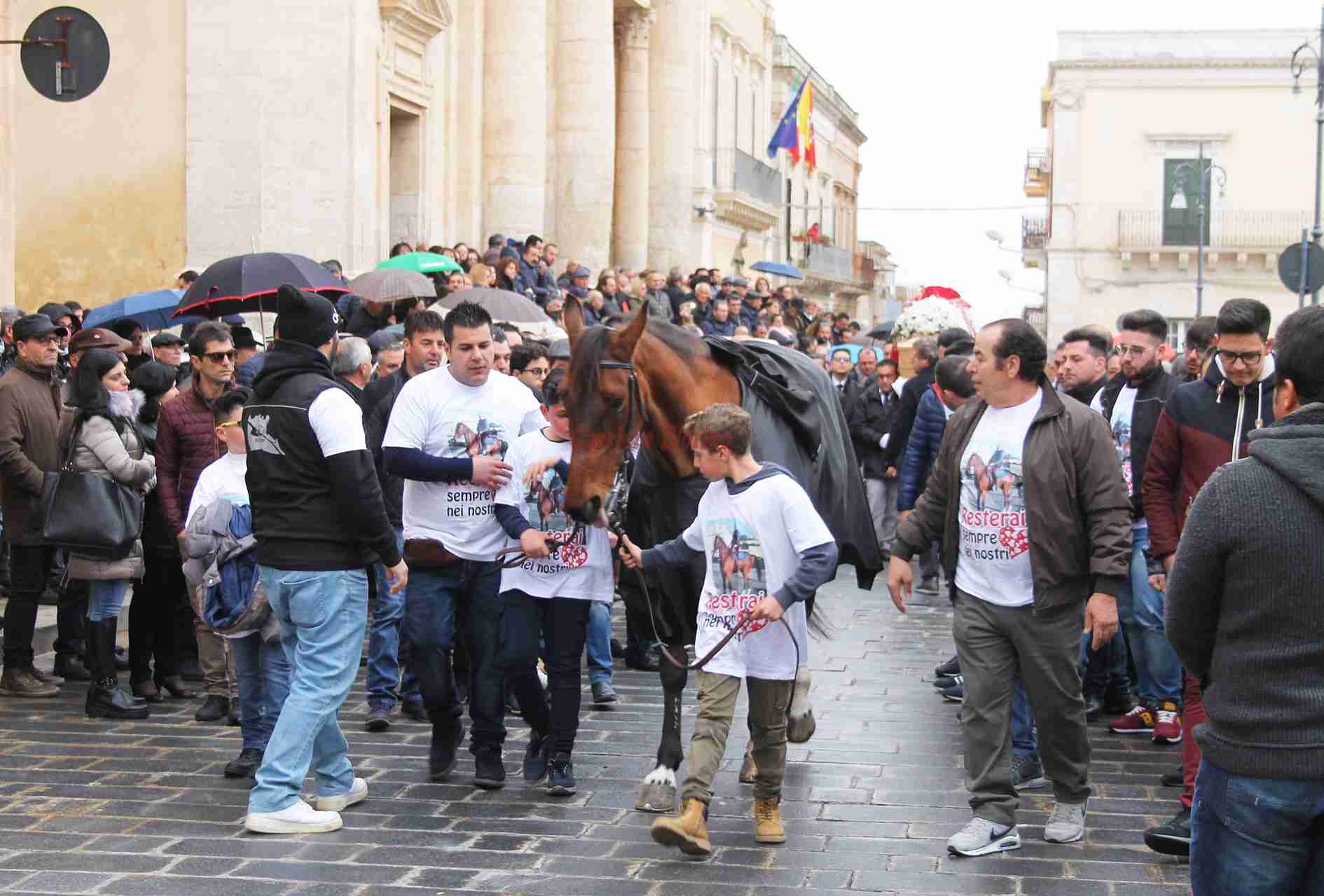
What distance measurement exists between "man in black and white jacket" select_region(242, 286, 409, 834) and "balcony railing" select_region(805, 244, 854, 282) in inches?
2091

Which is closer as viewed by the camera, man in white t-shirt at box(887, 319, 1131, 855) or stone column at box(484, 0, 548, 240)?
man in white t-shirt at box(887, 319, 1131, 855)

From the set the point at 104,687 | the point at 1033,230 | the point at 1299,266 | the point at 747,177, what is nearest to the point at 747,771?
the point at 104,687

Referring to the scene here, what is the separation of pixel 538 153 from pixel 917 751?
730 inches

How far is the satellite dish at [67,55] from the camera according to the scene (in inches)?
617

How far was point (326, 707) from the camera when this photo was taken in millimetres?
6922

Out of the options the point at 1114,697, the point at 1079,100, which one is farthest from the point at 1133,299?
the point at 1114,697

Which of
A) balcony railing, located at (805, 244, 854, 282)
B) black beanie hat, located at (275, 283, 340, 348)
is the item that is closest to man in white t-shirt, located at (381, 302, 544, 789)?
black beanie hat, located at (275, 283, 340, 348)

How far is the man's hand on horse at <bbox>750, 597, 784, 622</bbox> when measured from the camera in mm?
6438

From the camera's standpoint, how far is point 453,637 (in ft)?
25.4

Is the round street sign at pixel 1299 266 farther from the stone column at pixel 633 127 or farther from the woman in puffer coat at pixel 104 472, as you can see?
the woman in puffer coat at pixel 104 472

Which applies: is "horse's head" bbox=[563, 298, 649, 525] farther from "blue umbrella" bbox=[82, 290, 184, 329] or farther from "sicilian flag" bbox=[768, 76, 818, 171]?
"sicilian flag" bbox=[768, 76, 818, 171]

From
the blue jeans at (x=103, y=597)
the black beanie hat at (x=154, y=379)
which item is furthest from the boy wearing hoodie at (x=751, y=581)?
the black beanie hat at (x=154, y=379)

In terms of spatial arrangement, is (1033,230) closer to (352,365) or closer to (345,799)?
(352,365)

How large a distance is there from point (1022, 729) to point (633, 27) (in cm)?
2865
